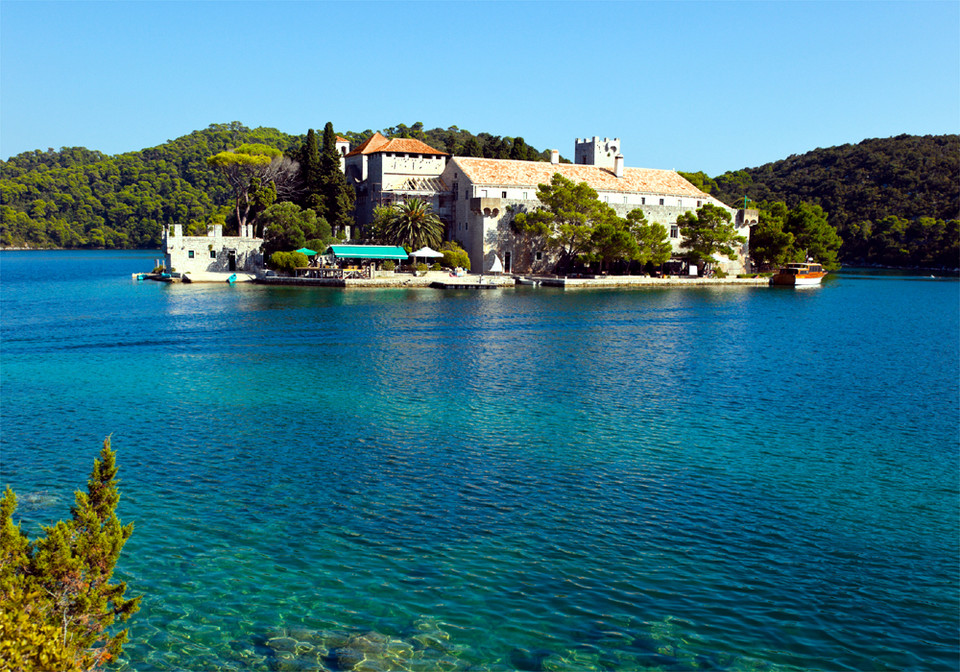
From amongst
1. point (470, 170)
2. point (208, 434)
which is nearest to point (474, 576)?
point (208, 434)

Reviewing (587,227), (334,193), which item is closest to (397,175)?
(334,193)

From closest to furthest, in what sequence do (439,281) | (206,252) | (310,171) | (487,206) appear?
1. (439,281)
2. (206,252)
3. (487,206)
4. (310,171)

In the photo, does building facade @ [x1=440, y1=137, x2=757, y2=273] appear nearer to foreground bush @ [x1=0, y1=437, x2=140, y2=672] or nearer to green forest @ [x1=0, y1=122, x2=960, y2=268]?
green forest @ [x1=0, y1=122, x2=960, y2=268]

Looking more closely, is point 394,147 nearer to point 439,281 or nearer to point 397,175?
point 397,175

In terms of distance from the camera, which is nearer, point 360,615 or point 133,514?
point 360,615

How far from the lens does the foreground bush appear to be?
5.84 meters

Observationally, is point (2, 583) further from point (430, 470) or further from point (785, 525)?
point (785, 525)

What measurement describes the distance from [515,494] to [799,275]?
71609mm

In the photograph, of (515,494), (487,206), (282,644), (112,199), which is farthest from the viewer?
(112,199)

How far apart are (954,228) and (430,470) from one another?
4880 inches

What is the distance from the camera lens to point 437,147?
135500 millimetres

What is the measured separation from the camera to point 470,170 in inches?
2776

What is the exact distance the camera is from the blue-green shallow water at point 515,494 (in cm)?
974

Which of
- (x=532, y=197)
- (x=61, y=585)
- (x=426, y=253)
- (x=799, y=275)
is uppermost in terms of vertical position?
(x=532, y=197)
